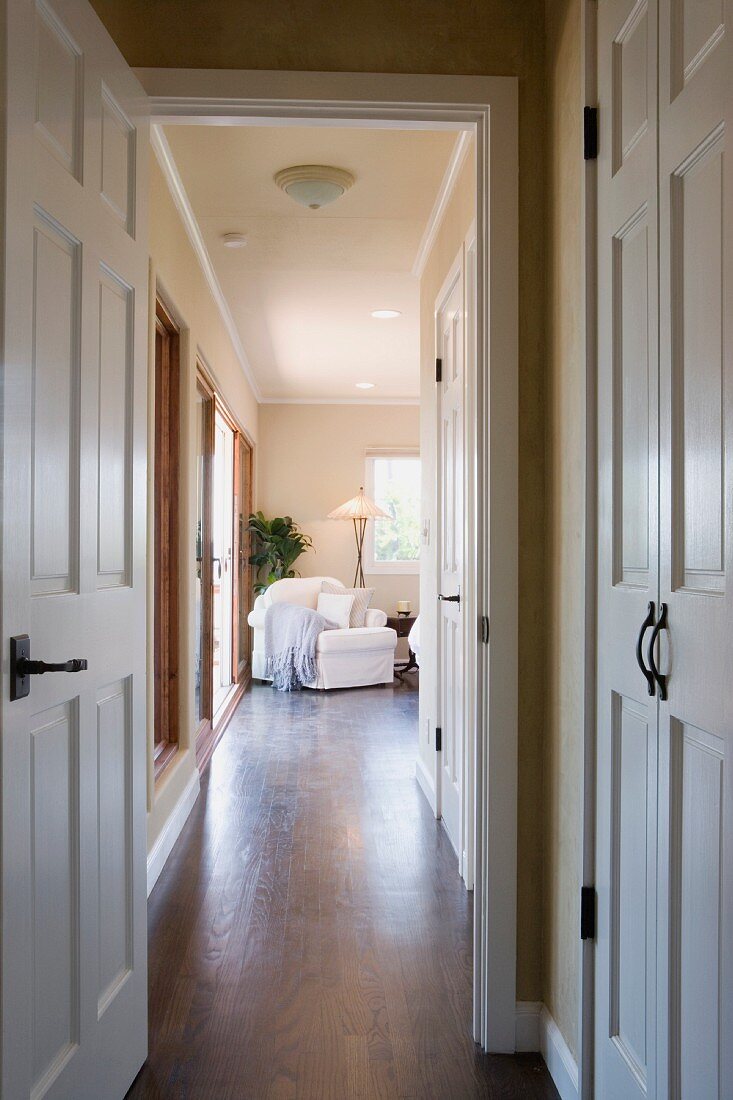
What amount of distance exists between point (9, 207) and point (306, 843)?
2874mm

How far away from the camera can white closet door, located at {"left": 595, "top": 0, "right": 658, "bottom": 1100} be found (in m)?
1.49

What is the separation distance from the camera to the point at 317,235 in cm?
444

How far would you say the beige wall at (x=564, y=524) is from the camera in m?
1.89

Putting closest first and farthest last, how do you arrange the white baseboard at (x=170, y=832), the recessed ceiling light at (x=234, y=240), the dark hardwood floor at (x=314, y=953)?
the dark hardwood floor at (x=314, y=953) → the white baseboard at (x=170, y=832) → the recessed ceiling light at (x=234, y=240)

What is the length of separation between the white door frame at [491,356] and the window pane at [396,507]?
23.9ft

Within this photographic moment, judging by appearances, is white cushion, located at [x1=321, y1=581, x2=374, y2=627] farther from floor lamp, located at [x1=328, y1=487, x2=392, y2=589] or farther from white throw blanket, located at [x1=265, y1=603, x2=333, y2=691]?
floor lamp, located at [x1=328, y1=487, x2=392, y2=589]

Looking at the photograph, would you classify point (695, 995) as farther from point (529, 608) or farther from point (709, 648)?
point (529, 608)

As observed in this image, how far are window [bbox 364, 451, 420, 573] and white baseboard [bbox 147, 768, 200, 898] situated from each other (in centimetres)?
522

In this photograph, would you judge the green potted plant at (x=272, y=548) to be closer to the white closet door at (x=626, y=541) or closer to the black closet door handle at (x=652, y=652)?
the white closet door at (x=626, y=541)

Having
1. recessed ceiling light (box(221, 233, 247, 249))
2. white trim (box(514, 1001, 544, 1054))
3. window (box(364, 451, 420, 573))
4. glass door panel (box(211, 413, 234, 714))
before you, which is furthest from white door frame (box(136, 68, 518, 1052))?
window (box(364, 451, 420, 573))

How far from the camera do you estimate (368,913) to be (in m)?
2.96

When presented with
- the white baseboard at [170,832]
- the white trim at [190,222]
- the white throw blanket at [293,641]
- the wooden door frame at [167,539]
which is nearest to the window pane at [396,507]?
the white throw blanket at [293,641]

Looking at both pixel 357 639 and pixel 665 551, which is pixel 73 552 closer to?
pixel 665 551

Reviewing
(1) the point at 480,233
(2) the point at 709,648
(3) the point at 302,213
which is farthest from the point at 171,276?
(2) the point at 709,648
